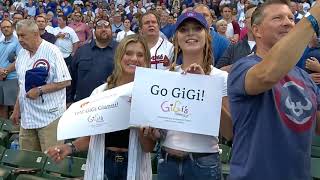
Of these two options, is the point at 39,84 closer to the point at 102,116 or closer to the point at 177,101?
the point at 102,116

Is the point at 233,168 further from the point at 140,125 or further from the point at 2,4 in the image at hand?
the point at 2,4

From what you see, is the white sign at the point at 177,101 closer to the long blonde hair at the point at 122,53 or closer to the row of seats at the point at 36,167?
the long blonde hair at the point at 122,53

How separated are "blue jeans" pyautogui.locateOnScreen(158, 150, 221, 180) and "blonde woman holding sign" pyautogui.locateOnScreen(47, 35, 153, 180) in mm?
212

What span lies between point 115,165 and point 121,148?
0.32 ft

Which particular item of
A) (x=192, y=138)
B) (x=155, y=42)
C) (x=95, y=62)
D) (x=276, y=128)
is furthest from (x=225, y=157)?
(x=276, y=128)

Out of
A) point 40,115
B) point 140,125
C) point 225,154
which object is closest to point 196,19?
point 140,125

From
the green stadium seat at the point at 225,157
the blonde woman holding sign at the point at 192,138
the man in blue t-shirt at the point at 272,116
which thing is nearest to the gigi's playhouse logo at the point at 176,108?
the blonde woman holding sign at the point at 192,138

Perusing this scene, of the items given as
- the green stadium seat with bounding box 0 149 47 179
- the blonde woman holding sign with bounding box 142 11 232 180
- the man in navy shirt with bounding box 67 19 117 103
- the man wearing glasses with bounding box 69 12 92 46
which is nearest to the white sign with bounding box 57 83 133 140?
the blonde woman holding sign with bounding box 142 11 232 180

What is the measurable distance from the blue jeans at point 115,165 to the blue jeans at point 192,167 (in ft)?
0.87

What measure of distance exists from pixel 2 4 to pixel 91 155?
21.8 m

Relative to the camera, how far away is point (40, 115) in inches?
210

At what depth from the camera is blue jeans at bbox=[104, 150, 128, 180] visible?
3.16 meters

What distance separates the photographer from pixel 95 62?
627cm

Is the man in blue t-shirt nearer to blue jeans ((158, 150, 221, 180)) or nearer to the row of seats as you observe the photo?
blue jeans ((158, 150, 221, 180))
